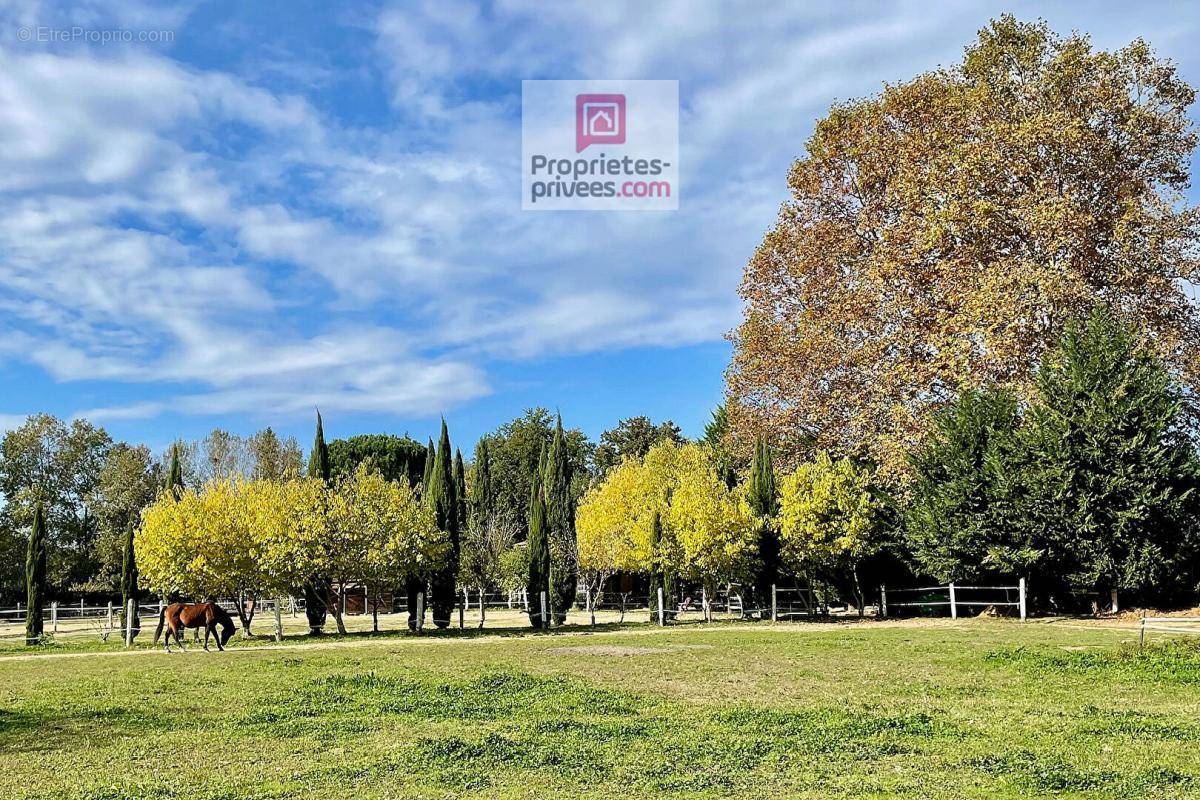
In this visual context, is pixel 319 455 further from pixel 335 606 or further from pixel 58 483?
pixel 58 483

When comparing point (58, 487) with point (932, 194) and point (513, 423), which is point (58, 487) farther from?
point (932, 194)

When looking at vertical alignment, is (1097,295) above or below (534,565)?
above

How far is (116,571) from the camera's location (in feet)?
169

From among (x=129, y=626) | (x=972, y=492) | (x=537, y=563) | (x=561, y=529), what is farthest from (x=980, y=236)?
(x=129, y=626)

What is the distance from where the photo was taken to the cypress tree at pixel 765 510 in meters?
30.5

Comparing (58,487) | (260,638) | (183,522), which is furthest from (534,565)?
(58,487)

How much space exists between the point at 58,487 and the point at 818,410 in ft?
148

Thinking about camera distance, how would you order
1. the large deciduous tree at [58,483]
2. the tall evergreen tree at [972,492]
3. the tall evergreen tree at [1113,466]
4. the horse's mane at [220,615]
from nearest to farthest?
the horse's mane at [220,615]
the tall evergreen tree at [1113,466]
the tall evergreen tree at [972,492]
the large deciduous tree at [58,483]

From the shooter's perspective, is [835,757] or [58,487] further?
[58,487]

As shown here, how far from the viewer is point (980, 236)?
27.3 meters

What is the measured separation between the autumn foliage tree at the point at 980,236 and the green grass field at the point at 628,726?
10.5 m

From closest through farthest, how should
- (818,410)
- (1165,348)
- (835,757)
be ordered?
1. (835,757)
2. (1165,348)
3. (818,410)

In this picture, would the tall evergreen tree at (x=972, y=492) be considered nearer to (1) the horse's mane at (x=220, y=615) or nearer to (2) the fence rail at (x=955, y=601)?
(2) the fence rail at (x=955, y=601)

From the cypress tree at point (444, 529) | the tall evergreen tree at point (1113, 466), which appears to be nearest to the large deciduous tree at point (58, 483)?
the cypress tree at point (444, 529)
